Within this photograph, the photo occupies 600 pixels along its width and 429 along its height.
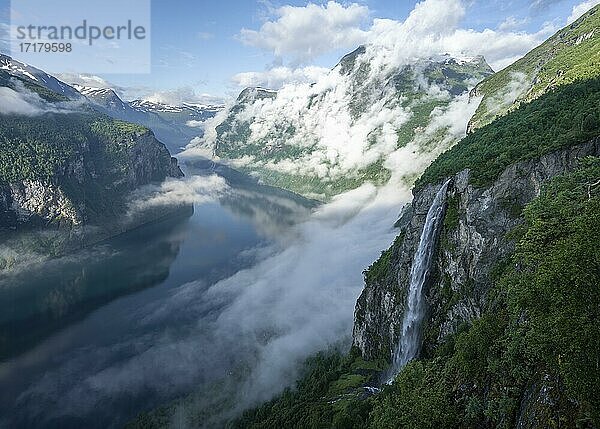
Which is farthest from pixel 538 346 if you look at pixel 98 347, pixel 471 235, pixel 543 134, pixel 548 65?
pixel 548 65

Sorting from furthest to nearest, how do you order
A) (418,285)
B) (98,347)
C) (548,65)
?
(548,65)
(98,347)
(418,285)

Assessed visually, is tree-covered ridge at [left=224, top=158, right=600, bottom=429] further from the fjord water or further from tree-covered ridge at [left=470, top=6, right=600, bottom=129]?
tree-covered ridge at [left=470, top=6, right=600, bottom=129]

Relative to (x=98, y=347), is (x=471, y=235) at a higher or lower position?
higher

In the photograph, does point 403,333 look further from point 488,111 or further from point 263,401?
point 488,111

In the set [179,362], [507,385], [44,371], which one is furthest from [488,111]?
[44,371]

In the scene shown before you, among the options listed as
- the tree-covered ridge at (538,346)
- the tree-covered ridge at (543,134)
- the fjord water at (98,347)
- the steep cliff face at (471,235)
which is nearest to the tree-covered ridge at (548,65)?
the tree-covered ridge at (543,134)

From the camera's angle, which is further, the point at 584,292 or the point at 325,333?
the point at 325,333

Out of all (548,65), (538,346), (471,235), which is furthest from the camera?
(548,65)

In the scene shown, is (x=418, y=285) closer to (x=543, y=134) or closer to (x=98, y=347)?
(x=543, y=134)
